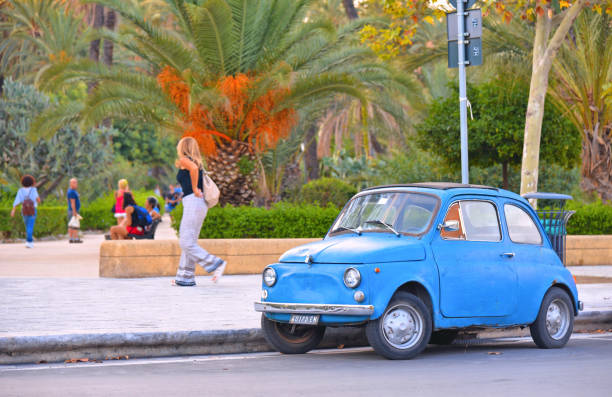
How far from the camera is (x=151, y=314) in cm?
1094

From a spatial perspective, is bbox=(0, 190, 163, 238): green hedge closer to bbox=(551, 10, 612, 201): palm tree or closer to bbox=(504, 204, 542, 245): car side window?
bbox=(551, 10, 612, 201): palm tree

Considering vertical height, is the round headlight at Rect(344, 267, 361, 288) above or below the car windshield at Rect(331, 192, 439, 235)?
below

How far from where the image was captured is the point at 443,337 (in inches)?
406

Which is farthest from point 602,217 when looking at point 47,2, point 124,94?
point 47,2

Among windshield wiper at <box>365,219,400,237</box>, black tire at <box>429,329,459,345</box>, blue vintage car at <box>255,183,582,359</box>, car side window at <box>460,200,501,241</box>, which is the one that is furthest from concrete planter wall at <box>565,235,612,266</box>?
windshield wiper at <box>365,219,400,237</box>

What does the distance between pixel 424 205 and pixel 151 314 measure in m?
3.35

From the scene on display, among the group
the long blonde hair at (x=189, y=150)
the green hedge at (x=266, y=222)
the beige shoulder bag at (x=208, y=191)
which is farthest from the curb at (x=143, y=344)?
the green hedge at (x=266, y=222)

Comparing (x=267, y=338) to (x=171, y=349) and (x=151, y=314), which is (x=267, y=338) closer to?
(x=171, y=349)

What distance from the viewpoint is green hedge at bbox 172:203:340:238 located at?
1806 cm

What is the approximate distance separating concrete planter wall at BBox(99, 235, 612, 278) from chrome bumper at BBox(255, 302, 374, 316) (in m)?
7.34

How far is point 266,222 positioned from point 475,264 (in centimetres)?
910

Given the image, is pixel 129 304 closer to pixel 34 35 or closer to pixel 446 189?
pixel 446 189

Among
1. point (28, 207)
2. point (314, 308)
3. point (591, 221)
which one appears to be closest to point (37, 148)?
point (28, 207)

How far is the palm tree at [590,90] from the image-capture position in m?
22.7
